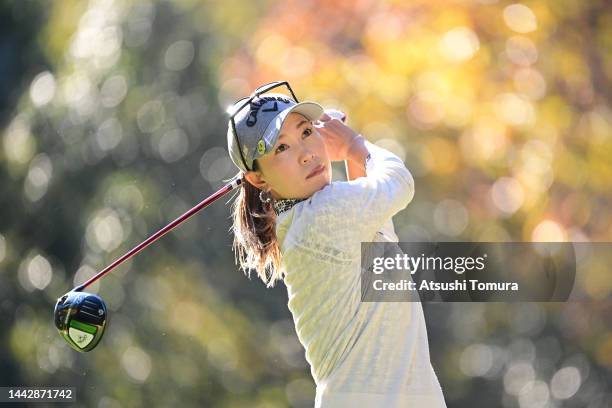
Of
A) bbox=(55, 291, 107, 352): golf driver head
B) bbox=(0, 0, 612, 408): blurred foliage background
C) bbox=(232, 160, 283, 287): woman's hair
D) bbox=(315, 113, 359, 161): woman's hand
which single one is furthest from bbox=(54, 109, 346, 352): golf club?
bbox=(0, 0, 612, 408): blurred foliage background

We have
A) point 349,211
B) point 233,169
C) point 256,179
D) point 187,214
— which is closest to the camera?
point 349,211

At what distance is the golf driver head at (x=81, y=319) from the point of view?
2.29m

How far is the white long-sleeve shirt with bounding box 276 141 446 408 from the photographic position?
73.8 inches

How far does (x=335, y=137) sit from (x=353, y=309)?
1.21ft

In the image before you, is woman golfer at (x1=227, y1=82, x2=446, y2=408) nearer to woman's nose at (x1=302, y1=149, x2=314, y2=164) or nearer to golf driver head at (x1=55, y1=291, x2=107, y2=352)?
woman's nose at (x1=302, y1=149, x2=314, y2=164)

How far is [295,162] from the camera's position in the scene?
195 cm

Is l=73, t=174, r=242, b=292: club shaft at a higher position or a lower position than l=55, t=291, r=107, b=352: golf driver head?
higher

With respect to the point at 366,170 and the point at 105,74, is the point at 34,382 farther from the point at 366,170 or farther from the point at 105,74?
the point at 366,170

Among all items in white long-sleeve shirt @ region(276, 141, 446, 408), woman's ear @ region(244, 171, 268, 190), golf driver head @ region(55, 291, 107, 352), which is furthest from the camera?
golf driver head @ region(55, 291, 107, 352)

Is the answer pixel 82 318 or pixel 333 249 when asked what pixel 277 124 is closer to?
pixel 333 249

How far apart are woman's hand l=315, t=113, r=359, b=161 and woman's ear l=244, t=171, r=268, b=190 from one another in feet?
0.48

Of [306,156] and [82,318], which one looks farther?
[82,318]

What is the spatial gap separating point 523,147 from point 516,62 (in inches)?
14.3

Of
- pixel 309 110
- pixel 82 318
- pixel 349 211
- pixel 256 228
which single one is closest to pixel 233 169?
pixel 82 318
